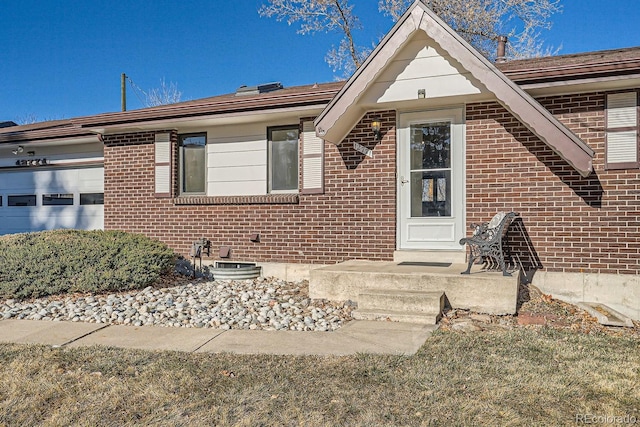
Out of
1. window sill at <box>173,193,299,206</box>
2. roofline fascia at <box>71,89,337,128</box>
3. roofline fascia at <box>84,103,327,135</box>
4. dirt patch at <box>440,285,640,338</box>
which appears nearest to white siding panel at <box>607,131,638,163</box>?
dirt patch at <box>440,285,640,338</box>

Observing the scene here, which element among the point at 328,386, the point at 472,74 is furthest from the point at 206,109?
the point at 328,386

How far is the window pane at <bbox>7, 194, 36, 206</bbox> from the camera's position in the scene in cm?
1184

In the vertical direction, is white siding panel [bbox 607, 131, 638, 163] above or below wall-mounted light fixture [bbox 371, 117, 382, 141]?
below

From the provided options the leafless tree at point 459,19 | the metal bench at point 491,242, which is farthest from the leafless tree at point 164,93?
the metal bench at point 491,242

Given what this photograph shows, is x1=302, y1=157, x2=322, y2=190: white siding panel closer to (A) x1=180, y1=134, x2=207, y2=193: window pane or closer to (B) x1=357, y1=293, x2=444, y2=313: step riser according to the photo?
(A) x1=180, y1=134, x2=207, y2=193: window pane

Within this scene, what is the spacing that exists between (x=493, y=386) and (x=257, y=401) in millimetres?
1683

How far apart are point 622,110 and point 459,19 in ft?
40.8

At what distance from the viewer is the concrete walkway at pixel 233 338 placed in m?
4.40

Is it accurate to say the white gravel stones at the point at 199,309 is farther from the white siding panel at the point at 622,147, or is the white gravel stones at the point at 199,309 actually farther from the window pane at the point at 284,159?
the white siding panel at the point at 622,147

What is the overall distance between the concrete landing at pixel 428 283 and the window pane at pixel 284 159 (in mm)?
2279

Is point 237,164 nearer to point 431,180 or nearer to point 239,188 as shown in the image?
point 239,188

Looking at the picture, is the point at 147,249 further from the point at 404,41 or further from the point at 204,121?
the point at 404,41

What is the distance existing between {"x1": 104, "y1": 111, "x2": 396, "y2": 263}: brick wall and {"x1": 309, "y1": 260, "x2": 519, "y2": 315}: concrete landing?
1093mm

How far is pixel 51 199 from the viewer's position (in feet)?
38.0
